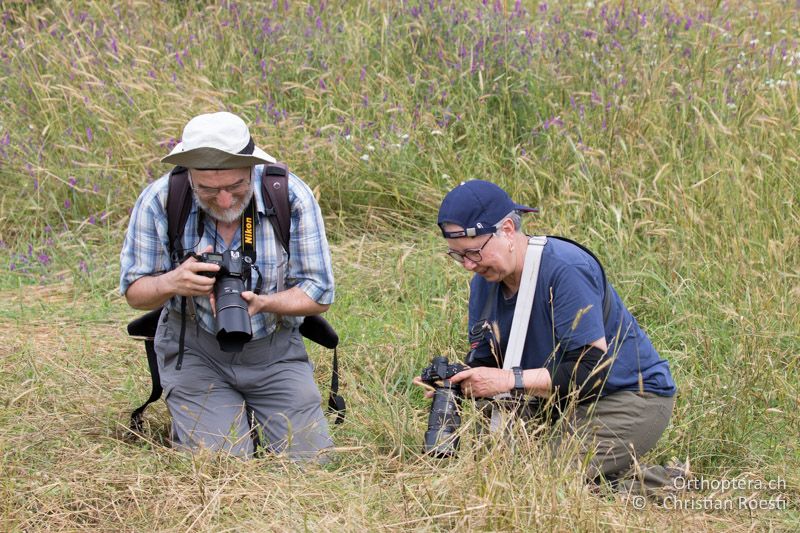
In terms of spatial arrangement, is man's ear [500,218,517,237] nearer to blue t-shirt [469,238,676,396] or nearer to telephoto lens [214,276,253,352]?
blue t-shirt [469,238,676,396]

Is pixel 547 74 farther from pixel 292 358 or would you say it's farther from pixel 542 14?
pixel 292 358

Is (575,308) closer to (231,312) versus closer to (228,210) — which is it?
(231,312)

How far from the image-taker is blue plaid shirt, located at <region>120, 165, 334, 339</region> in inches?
146

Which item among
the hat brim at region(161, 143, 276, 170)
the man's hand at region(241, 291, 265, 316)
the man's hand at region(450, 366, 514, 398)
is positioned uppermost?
the hat brim at region(161, 143, 276, 170)

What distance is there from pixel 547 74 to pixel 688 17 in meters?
1.20

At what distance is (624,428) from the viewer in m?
3.51

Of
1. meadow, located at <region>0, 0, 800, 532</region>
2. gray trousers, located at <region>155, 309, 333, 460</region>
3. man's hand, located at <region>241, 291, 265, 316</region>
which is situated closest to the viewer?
meadow, located at <region>0, 0, 800, 532</region>

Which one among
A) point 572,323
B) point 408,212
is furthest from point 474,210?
point 408,212

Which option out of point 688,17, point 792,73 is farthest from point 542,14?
point 792,73

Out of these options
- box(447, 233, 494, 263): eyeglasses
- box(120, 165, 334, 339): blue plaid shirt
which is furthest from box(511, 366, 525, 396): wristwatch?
box(120, 165, 334, 339): blue plaid shirt

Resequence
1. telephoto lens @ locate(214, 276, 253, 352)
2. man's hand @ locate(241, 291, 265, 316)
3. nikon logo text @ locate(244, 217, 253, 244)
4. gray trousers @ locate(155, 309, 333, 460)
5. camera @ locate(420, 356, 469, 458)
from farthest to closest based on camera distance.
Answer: gray trousers @ locate(155, 309, 333, 460) < nikon logo text @ locate(244, 217, 253, 244) < man's hand @ locate(241, 291, 265, 316) < telephoto lens @ locate(214, 276, 253, 352) < camera @ locate(420, 356, 469, 458)

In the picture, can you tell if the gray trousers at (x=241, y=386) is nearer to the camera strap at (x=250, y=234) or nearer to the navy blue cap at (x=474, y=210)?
the camera strap at (x=250, y=234)

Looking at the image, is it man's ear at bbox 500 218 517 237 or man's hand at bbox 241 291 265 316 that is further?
man's hand at bbox 241 291 265 316

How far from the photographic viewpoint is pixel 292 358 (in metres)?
4.03
